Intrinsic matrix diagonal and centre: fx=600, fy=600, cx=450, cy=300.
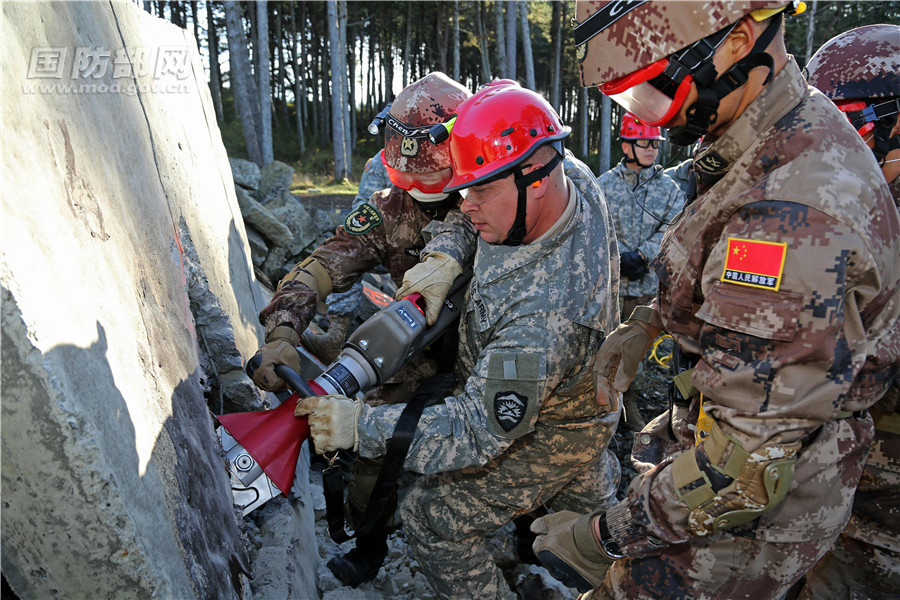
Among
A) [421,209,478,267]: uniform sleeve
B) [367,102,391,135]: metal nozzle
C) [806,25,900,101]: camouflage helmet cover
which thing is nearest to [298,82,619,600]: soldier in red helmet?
[421,209,478,267]: uniform sleeve

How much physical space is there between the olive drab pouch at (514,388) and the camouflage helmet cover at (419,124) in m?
1.21

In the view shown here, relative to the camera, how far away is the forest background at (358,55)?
52.1 ft

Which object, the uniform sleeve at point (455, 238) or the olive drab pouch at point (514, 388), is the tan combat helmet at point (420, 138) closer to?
the uniform sleeve at point (455, 238)

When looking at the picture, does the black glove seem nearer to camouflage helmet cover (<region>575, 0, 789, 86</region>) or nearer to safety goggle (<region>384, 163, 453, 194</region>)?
safety goggle (<region>384, 163, 453, 194</region>)

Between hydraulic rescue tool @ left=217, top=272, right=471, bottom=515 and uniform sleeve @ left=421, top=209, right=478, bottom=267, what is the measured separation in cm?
18

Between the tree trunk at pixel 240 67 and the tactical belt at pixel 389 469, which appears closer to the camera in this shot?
the tactical belt at pixel 389 469

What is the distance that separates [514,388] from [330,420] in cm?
70

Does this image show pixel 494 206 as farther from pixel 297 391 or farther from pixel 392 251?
pixel 392 251

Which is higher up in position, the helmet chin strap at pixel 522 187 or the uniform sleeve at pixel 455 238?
the helmet chin strap at pixel 522 187

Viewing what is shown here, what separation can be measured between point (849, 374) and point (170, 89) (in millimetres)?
3284

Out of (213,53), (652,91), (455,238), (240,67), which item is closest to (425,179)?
(455,238)

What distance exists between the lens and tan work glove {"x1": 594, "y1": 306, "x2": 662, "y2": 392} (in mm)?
2040

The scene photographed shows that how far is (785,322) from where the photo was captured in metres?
1.33

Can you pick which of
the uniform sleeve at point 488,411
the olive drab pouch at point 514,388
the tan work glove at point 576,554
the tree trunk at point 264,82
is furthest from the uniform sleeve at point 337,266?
the tree trunk at point 264,82
